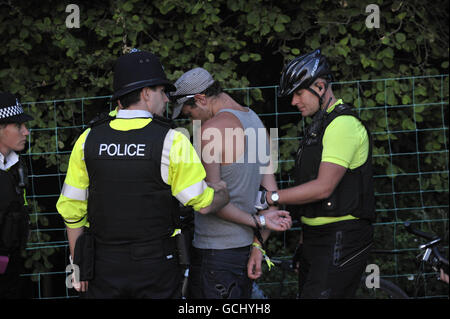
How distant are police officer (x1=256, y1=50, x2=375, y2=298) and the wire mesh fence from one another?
4.82ft

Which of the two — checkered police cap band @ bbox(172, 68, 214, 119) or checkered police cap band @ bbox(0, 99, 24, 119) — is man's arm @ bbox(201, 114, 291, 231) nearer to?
checkered police cap band @ bbox(172, 68, 214, 119)

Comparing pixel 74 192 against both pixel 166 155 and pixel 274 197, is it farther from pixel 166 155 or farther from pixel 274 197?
pixel 274 197

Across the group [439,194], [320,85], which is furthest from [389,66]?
[320,85]

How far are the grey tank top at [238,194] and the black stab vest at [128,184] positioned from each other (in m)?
0.41

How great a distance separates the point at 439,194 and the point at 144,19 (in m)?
3.26

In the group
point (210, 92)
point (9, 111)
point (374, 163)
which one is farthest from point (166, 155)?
point (374, 163)

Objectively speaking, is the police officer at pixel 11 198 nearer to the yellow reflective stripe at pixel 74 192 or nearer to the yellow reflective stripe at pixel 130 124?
the yellow reflective stripe at pixel 74 192

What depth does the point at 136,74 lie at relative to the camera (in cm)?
283

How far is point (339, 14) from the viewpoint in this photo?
486 centimetres

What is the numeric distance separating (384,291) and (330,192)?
1.85 metres

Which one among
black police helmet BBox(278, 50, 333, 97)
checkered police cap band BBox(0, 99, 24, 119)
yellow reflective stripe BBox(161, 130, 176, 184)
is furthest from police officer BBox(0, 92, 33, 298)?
black police helmet BBox(278, 50, 333, 97)

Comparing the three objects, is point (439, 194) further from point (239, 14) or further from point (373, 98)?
point (239, 14)

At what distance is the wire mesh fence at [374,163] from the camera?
4.79m

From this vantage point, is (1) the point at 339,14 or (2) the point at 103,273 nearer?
(2) the point at 103,273
